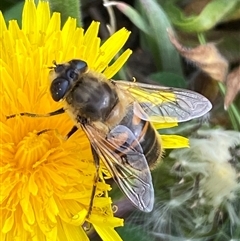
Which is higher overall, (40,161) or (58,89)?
(58,89)

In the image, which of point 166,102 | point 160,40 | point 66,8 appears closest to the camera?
point 166,102

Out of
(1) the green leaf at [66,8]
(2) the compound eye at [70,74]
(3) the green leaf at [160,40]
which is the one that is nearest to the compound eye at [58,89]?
(2) the compound eye at [70,74]

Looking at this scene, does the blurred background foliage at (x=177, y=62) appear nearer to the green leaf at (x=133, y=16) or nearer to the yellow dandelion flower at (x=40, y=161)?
the green leaf at (x=133, y=16)

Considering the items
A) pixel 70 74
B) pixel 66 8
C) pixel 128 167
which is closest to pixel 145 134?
pixel 128 167

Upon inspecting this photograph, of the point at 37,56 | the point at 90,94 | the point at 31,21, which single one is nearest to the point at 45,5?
the point at 31,21

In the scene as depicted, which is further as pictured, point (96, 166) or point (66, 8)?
point (66, 8)

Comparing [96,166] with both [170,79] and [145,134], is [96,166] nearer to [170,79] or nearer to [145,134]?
[145,134]

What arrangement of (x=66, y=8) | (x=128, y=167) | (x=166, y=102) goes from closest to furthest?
(x=128, y=167), (x=166, y=102), (x=66, y=8)

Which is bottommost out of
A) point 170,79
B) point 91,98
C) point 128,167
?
point 170,79
